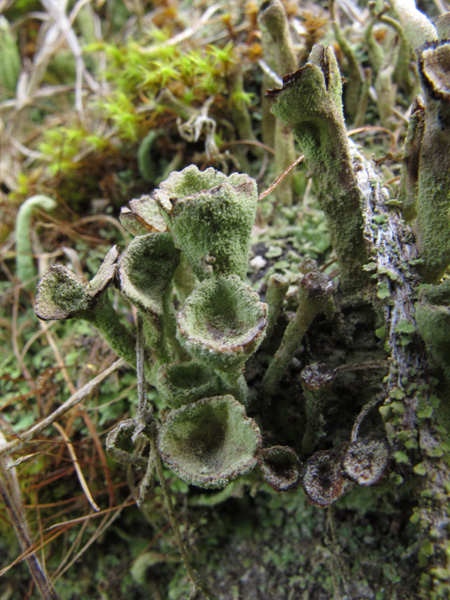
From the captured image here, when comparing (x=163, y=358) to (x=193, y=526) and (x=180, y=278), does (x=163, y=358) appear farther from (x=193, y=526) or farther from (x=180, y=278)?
(x=193, y=526)

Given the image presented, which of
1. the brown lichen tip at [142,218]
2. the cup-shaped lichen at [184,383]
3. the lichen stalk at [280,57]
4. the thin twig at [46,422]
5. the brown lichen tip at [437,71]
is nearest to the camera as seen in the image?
the brown lichen tip at [437,71]

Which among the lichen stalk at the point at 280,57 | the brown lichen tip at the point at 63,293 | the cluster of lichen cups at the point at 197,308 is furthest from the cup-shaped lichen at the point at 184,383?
the lichen stalk at the point at 280,57

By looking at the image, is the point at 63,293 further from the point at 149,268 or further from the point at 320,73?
the point at 320,73

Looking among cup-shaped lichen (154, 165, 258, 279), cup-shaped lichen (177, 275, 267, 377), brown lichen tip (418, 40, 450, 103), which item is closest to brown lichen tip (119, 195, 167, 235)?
cup-shaped lichen (154, 165, 258, 279)

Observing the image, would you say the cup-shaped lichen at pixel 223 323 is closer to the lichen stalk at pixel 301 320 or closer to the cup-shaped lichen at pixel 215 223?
the cup-shaped lichen at pixel 215 223

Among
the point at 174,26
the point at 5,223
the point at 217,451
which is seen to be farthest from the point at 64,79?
the point at 217,451

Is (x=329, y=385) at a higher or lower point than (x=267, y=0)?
lower
